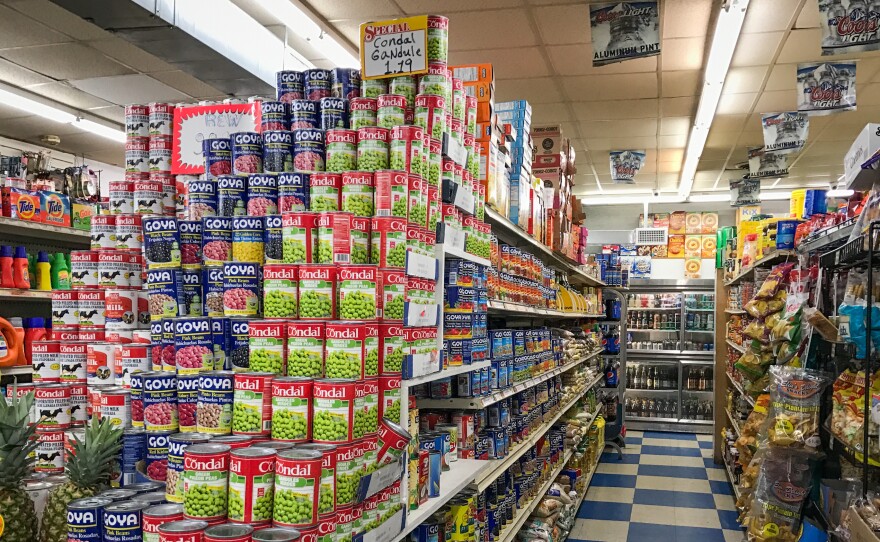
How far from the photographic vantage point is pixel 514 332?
12.5 feet

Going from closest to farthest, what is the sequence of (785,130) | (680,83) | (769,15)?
(769,15), (680,83), (785,130)

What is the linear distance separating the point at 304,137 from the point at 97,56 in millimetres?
5706

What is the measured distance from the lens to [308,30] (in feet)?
20.6

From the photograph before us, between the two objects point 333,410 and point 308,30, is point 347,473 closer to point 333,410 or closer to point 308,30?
point 333,410

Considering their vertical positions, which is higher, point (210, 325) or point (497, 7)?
point (497, 7)

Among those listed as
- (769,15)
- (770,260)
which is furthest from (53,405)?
(769,15)

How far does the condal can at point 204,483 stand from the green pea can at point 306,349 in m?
0.30

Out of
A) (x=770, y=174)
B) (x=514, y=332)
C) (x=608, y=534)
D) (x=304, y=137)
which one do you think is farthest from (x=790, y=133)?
(x=304, y=137)

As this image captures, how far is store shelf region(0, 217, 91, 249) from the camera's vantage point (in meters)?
4.28

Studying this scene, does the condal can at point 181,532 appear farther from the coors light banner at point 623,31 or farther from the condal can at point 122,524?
the coors light banner at point 623,31

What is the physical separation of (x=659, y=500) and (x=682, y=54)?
14.1 feet

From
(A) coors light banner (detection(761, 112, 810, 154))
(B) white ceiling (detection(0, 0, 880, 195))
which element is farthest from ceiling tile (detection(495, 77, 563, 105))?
→ (A) coors light banner (detection(761, 112, 810, 154))

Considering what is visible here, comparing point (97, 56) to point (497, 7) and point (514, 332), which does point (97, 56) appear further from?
point (514, 332)

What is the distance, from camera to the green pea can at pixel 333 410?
5.36ft
